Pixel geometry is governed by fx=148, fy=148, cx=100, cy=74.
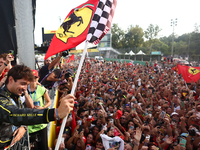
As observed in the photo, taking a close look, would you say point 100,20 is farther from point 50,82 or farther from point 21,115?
point 50,82

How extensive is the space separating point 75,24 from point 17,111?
2368mm

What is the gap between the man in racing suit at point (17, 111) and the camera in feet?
4.24

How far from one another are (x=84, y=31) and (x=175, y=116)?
399cm

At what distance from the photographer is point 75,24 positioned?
320cm

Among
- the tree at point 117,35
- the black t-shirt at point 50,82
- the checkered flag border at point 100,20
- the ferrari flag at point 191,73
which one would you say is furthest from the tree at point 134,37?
the checkered flag border at point 100,20

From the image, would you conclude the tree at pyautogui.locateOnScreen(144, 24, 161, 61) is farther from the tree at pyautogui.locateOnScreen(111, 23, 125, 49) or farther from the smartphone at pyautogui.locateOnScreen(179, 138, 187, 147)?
the smartphone at pyautogui.locateOnScreen(179, 138, 187, 147)

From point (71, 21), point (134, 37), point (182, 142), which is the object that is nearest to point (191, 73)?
point (182, 142)

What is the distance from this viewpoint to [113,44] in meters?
78.2

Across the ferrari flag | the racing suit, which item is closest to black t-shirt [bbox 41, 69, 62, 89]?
the racing suit

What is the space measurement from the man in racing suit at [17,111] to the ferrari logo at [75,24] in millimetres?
1702

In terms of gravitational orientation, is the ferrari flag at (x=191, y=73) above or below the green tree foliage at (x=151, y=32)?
below

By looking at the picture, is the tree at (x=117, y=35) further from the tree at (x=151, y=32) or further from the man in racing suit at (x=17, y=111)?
the man in racing suit at (x=17, y=111)

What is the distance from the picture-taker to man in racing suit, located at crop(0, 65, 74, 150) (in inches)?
50.9

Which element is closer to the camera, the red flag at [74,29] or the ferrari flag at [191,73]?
the red flag at [74,29]
